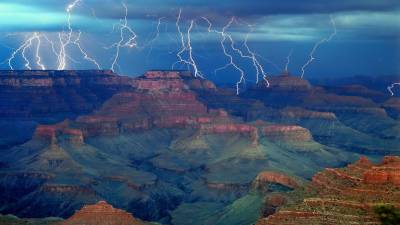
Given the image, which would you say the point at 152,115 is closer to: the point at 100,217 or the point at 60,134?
the point at 60,134

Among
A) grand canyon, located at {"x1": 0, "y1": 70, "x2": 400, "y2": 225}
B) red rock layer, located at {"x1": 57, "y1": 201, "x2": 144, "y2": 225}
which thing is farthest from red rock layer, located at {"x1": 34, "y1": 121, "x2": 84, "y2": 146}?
red rock layer, located at {"x1": 57, "y1": 201, "x2": 144, "y2": 225}

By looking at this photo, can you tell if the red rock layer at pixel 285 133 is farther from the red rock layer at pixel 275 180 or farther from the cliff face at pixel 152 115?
the red rock layer at pixel 275 180

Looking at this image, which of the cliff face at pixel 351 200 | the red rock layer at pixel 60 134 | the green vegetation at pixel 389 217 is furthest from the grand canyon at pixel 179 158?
the green vegetation at pixel 389 217

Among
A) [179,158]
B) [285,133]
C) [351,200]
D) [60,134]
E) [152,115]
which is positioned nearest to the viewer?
[351,200]

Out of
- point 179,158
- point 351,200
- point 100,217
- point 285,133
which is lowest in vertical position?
point 179,158

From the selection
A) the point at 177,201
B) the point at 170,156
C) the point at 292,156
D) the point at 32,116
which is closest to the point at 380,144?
the point at 292,156

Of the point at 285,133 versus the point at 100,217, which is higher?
the point at 100,217

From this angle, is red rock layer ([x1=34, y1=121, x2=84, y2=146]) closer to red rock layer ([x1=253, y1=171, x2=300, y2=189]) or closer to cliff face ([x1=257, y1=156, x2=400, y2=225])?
red rock layer ([x1=253, y1=171, x2=300, y2=189])

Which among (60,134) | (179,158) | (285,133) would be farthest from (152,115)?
(60,134)
